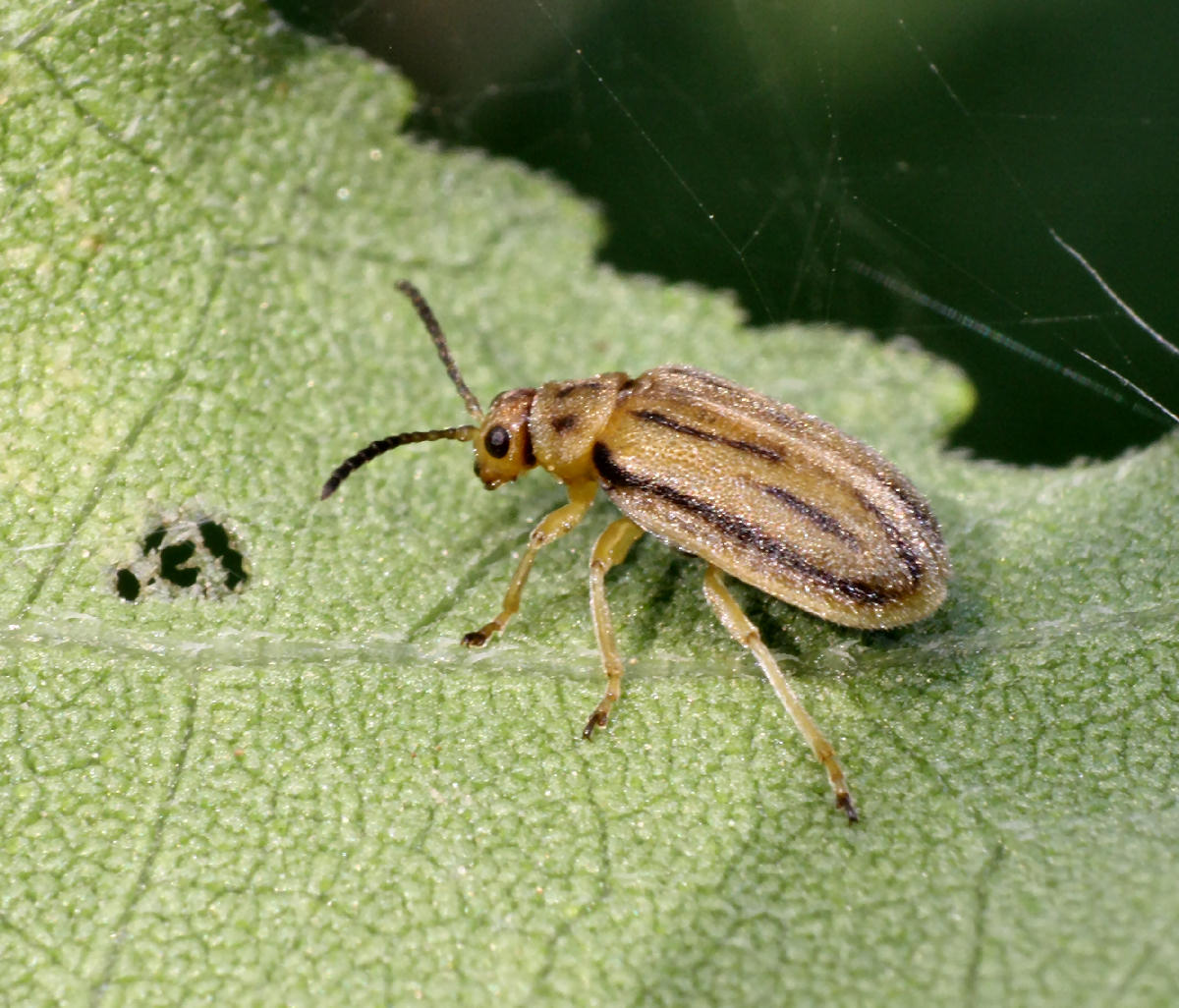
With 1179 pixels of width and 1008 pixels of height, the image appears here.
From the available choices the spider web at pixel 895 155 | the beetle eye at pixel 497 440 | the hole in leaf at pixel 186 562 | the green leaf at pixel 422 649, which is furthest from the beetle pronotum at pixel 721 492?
the spider web at pixel 895 155

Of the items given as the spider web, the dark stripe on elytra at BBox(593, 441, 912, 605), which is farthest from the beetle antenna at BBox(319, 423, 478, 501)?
the spider web

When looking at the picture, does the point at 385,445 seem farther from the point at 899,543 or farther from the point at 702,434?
the point at 899,543

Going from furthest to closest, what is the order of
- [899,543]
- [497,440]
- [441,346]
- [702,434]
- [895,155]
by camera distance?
[895,155]
[441,346]
[497,440]
[702,434]
[899,543]

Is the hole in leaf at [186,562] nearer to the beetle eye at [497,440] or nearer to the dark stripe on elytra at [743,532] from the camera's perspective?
the beetle eye at [497,440]

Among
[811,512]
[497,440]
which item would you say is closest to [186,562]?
[497,440]

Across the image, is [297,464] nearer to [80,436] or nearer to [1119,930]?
[80,436]

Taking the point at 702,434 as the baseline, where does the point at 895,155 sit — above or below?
above
